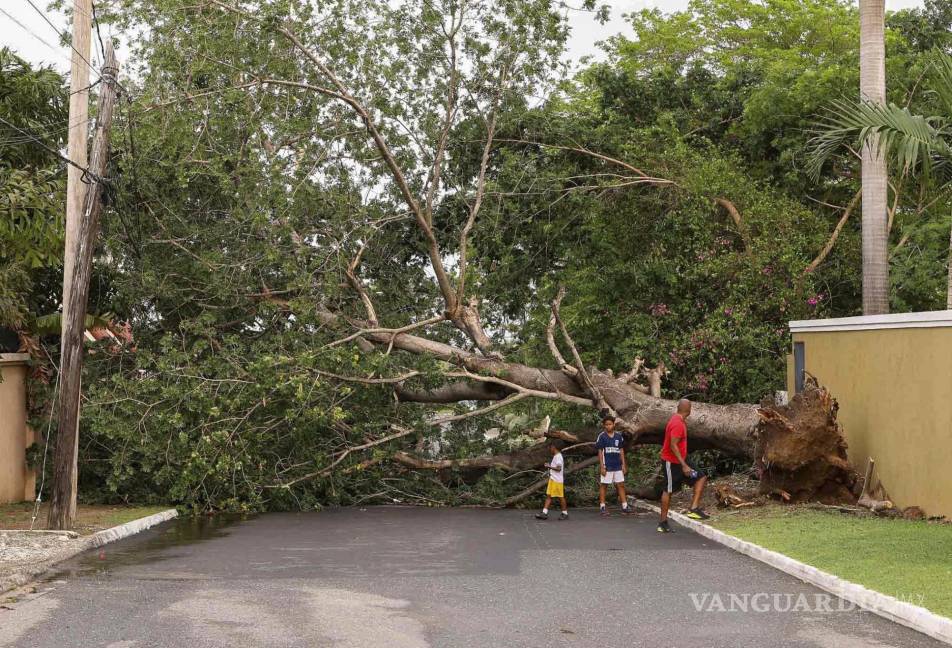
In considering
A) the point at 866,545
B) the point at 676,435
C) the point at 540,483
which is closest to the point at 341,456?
the point at 540,483

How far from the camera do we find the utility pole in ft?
51.4

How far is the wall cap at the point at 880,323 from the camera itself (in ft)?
45.5

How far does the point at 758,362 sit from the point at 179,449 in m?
11.4

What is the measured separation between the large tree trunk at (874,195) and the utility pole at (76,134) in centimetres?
1227

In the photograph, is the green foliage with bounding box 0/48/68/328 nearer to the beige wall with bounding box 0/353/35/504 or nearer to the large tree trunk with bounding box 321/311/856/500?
the beige wall with bounding box 0/353/35/504

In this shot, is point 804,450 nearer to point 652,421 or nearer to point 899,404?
point 899,404

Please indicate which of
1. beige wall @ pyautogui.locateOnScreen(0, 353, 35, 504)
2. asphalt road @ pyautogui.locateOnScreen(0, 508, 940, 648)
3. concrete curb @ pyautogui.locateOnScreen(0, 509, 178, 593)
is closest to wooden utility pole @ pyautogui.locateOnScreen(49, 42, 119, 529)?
concrete curb @ pyautogui.locateOnScreen(0, 509, 178, 593)

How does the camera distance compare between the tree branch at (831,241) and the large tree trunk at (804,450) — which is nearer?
the large tree trunk at (804,450)

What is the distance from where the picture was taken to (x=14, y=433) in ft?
68.3

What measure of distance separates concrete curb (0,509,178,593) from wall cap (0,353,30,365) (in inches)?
178

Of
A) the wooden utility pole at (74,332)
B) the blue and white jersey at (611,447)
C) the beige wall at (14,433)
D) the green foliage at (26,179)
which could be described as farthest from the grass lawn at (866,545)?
the beige wall at (14,433)

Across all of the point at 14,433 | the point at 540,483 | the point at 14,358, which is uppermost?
the point at 14,358

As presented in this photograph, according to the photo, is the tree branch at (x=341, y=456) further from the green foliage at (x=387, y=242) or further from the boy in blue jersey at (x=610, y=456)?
the boy in blue jersey at (x=610, y=456)

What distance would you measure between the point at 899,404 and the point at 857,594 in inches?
269
